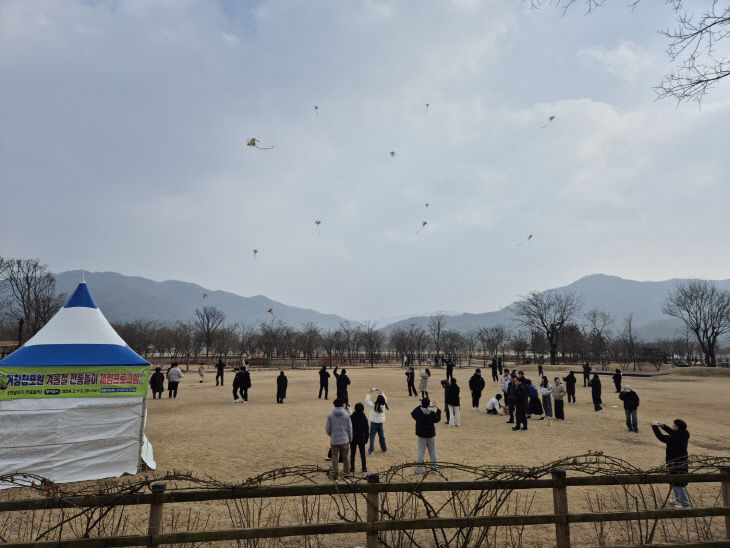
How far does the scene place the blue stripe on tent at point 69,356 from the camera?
28.3 ft

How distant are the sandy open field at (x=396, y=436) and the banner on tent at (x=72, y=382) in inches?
83.8

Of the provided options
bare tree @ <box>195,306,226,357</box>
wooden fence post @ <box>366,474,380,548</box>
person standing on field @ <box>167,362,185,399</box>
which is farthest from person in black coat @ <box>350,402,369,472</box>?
bare tree @ <box>195,306,226,357</box>

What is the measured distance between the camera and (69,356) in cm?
891

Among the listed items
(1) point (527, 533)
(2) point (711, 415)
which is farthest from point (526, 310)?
(1) point (527, 533)

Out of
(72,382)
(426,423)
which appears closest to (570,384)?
(426,423)

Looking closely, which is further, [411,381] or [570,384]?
[411,381]

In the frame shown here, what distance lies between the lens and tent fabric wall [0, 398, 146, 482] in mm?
8078

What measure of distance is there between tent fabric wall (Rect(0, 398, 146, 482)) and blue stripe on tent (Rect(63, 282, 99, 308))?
9.87ft

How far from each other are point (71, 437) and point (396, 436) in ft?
27.2

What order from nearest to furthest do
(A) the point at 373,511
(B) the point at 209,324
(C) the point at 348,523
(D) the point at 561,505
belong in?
(C) the point at 348,523
(A) the point at 373,511
(D) the point at 561,505
(B) the point at 209,324

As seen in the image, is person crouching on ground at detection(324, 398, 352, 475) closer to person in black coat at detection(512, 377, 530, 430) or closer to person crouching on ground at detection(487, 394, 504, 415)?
person in black coat at detection(512, 377, 530, 430)

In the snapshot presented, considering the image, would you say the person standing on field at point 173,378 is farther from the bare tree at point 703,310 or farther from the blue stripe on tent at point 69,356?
the bare tree at point 703,310

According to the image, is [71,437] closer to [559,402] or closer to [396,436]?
[396,436]

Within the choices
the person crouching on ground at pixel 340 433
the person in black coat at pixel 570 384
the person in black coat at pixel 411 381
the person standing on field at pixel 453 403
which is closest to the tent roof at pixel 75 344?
the person crouching on ground at pixel 340 433
